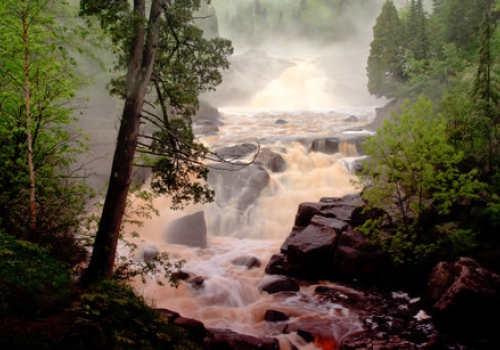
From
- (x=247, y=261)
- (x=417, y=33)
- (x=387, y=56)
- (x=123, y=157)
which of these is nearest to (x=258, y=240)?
(x=247, y=261)

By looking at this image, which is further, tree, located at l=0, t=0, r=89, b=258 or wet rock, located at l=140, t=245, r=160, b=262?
wet rock, located at l=140, t=245, r=160, b=262

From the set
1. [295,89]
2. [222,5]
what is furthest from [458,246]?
[222,5]

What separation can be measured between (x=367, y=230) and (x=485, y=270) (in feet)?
10.4

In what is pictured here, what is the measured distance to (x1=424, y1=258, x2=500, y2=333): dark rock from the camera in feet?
26.0

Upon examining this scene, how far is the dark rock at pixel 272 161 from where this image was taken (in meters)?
22.1

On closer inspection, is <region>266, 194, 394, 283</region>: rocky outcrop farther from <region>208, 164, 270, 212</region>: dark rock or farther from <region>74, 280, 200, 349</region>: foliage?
<region>74, 280, 200, 349</region>: foliage

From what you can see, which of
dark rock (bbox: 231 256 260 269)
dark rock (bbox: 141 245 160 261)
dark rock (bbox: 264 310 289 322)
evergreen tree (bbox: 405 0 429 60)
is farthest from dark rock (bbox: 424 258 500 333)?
evergreen tree (bbox: 405 0 429 60)

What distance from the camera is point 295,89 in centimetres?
6359

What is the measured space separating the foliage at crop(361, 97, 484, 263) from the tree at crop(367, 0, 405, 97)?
25.9 m

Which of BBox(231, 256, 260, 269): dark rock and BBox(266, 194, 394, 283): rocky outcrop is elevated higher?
BBox(266, 194, 394, 283): rocky outcrop

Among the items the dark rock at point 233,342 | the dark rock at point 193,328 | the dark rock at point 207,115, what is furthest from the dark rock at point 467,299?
the dark rock at point 207,115

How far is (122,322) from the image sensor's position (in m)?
4.74

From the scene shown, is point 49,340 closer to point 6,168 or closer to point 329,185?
point 6,168

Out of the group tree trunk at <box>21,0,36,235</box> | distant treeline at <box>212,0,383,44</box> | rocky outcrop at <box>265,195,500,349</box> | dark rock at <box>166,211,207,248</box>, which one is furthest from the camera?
distant treeline at <box>212,0,383,44</box>
